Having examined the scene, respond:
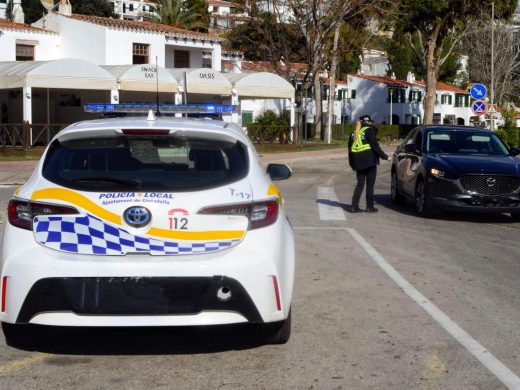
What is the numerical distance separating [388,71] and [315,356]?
97237 mm

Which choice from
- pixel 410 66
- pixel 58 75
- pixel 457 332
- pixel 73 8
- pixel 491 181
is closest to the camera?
pixel 457 332

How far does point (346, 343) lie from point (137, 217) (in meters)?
1.89

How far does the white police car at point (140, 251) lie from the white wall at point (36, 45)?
36.9 m

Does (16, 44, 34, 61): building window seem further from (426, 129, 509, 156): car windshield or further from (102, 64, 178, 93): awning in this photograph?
(426, 129, 509, 156): car windshield

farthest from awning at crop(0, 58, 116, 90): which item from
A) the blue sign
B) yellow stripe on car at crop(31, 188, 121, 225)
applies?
yellow stripe on car at crop(31, 188, 121, 225)

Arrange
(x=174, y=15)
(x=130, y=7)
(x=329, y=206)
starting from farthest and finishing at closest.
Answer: (x=130, y=7)
(x=174, y=15)
(x=329, y=206)

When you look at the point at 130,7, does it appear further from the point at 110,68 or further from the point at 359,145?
the point at 359,145

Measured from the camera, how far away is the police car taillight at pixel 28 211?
528 cm

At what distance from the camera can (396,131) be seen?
74.6 m

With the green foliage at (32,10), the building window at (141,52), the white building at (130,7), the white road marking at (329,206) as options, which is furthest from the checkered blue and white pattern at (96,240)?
the white building at (130,7)

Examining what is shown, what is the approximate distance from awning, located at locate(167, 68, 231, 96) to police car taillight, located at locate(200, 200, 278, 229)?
107ft

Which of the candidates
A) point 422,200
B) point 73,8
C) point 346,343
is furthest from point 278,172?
point 73,8

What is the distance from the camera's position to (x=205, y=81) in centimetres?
3881

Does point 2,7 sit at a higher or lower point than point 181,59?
higher
